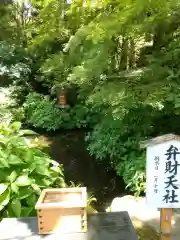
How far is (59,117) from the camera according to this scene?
31.2ft

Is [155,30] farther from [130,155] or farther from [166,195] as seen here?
[166,195]

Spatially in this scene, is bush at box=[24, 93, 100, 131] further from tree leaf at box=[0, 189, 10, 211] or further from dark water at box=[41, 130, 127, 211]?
tree leaf at box=[0, 189, 10, 211]

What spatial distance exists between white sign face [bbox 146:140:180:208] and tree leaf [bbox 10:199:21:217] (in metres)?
1.48

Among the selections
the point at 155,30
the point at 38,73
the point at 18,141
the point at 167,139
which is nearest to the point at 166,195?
the point at 167,139

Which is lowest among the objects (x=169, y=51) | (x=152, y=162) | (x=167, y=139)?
(x=152, y=162)

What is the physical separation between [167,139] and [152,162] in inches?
8.2

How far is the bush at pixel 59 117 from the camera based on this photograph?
9.31 metres

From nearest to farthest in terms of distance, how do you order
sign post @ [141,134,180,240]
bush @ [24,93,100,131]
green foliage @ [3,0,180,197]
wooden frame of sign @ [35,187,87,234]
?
sign post @ [141,134,180,240], wooden frame of sign @ [35,187,87,234], green foliage @ [3,0,180,197], bush @ [24,93,100,131]

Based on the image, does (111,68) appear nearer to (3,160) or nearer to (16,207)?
(3,160)

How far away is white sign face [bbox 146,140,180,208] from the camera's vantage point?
2240mm

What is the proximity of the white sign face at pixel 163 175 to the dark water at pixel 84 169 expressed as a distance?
107 inches

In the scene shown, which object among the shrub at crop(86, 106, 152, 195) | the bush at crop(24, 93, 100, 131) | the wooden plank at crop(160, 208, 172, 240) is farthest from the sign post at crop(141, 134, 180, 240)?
the bush at crop(24, 93, 100, 131)

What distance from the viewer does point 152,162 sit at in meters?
2.25

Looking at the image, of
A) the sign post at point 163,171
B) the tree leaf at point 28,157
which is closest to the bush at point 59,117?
the tree leaf at point 28,157
